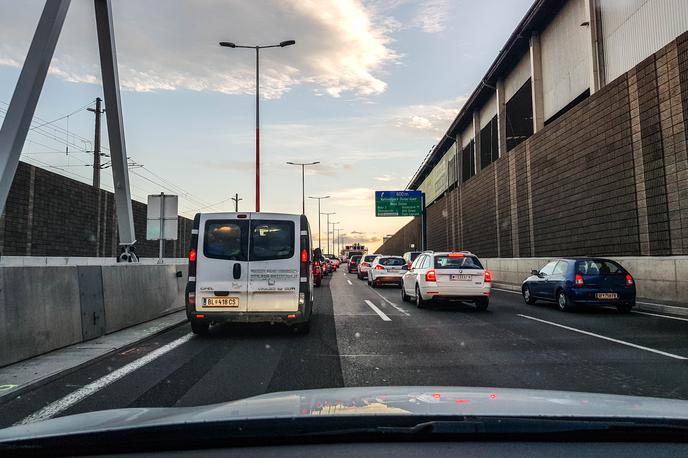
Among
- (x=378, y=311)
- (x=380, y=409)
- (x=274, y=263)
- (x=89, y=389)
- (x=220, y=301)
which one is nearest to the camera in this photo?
(x=380, y=409)

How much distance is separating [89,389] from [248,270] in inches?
153

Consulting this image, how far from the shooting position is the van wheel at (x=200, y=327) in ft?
30.0

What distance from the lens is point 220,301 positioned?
9008 mm

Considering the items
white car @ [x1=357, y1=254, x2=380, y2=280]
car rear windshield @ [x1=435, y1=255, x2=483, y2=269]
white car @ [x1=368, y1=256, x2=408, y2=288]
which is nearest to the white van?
car rear windshield @ [x1=435, y1=255, x2=483, y2=269]

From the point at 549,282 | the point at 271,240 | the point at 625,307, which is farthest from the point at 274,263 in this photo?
the point at 625,307

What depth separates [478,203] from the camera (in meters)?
37.4

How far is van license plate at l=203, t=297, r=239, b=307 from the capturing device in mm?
8984

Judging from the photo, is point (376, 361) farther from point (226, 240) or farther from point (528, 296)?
point (528, 296)

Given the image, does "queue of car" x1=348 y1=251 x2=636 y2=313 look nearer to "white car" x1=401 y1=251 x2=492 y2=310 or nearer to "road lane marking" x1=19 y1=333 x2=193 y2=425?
"white car" x1=401 y1=251 x2=492 y2=310

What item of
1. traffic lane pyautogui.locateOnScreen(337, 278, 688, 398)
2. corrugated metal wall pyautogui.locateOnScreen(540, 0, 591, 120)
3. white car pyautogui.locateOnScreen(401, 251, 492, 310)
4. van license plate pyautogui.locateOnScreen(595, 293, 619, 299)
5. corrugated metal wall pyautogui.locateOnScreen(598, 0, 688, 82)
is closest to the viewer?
traffic lane pyautogui.locateOnScreen(337, 278, 688, 398)

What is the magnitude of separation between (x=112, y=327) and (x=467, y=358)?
19.7 feet

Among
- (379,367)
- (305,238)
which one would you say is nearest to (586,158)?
(305,238)

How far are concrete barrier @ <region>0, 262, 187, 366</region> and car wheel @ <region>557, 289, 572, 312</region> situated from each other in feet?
32.1

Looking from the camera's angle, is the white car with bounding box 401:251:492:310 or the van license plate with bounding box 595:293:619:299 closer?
the van license plate with bounding box 595:293:619:299
